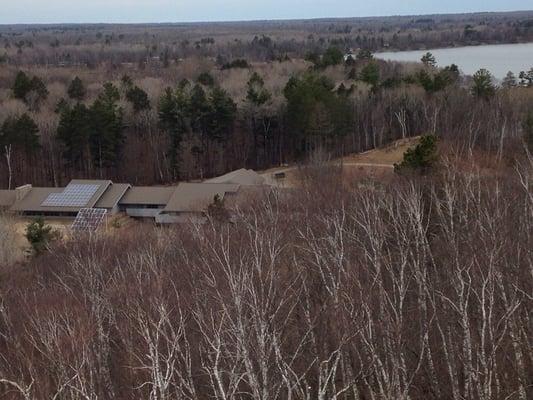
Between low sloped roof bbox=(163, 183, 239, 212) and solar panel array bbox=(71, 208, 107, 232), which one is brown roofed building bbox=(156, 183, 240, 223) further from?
solar panel array bbox=(71, 208, 107, 232)

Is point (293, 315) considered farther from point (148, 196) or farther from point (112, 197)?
point (112, 197)

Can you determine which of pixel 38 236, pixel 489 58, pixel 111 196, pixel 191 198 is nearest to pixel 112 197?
pixel 111 196

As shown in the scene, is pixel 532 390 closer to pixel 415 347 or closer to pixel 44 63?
pixel 415 347

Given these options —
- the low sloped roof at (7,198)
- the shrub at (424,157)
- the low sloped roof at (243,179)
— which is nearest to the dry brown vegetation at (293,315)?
the shrub at (424,157)

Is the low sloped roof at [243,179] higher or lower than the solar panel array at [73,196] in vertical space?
higher

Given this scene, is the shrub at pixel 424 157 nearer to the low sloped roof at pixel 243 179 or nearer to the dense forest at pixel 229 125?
the low sloped roof at pixel 243 179

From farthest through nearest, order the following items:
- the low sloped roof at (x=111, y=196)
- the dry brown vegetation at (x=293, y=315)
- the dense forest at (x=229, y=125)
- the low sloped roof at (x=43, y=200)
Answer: the dense forest at (x=229, y=125), the low sloped roof at (x=111, y=196), the low sloped roof at (x=43, y=200), the dry brown vegetation at (x=293, y=315)

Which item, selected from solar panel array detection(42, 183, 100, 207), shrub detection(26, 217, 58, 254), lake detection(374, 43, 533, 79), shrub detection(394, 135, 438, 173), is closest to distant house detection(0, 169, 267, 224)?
solar panel array detection(42, 183, 100, 207)

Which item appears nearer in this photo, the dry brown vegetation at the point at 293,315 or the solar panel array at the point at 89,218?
the dry brown vegetation at the point at 293,315
